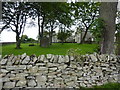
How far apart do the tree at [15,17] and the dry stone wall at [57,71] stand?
4.78 meters

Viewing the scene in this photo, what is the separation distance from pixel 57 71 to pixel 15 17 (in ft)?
21.5

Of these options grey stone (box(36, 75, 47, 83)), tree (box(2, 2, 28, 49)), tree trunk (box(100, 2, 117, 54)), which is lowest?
grey stone (box(36, 75, 47, 83))

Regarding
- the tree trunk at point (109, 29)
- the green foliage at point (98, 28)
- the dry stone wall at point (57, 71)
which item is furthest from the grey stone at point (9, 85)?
the tree trunk at point (109, 29)

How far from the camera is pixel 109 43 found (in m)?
3.68

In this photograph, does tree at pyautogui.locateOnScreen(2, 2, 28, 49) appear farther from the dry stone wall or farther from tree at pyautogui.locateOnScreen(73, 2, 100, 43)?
tree at pyautogui.locateOnScreen(73, 2, 100, 43)

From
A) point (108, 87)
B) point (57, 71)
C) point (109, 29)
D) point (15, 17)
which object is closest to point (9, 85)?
point (57, 71)

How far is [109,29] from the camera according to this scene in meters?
3.66

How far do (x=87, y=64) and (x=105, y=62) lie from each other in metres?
0.44

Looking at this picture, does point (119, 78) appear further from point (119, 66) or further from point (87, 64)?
point (87, 64)

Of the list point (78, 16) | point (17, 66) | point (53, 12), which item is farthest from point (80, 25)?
point (17, 66)

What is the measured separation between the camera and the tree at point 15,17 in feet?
23.1

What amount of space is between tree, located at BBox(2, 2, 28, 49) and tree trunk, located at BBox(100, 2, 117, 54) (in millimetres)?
5032

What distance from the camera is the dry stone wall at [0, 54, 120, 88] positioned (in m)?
2.29

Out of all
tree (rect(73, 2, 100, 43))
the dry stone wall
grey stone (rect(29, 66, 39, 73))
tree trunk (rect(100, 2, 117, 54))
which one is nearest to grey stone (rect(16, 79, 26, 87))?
the dry stone wall
